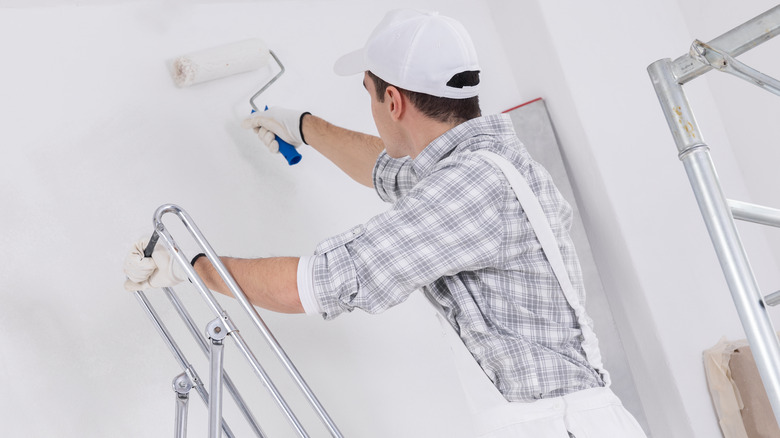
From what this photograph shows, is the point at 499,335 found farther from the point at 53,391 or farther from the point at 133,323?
the point at 53,391

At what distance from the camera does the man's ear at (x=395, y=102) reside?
1.58m

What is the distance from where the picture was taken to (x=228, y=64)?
1908mm

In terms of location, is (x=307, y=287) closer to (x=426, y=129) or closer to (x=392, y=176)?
(x=426, y=129)

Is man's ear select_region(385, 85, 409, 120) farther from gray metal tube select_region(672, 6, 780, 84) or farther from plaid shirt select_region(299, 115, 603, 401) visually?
gray metal tube select_region(672, 6, 780, 84)

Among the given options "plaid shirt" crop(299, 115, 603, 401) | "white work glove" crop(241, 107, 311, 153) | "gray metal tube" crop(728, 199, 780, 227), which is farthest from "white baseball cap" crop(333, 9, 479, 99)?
"gray metal tube" crop(728, 199, 780, 227)

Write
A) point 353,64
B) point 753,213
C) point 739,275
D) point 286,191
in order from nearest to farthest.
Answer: point 739,275
point 753,213
point 353,64
point 286,191

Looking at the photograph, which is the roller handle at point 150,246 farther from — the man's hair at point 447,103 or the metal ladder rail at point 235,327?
the man's hair at point 447,103

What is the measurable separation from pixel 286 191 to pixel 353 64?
0.47 m

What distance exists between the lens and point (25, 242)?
1622 mm

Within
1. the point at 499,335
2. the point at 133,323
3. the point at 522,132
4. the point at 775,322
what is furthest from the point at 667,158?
the point at 133,323

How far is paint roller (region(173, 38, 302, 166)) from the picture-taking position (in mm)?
1843

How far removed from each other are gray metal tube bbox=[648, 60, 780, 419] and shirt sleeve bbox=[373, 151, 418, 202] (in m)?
0.81

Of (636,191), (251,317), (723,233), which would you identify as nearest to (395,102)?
(251,317)

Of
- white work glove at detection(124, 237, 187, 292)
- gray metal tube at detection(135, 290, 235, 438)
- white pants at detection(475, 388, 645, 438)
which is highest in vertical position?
white work glove at detection(124, 237, 187, 292)
